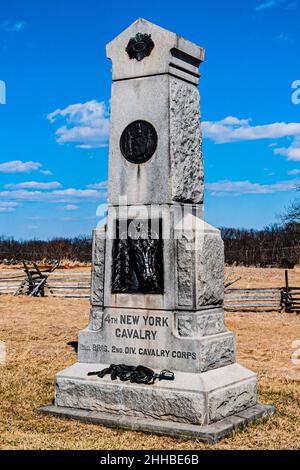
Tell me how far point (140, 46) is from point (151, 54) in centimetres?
17

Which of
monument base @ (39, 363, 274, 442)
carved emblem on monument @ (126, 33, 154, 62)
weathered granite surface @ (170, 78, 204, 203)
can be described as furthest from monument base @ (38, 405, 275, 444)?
carved emblem on monument @ (126, 33, 154, 62)

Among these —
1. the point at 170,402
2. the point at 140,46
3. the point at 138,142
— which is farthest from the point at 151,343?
the point at 140,46

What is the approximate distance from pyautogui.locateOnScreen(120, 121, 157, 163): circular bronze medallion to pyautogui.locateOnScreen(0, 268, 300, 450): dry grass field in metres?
2.98

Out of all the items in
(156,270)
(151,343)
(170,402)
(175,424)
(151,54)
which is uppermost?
(151,54)

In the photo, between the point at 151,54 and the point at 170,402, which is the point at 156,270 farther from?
the point at 151,54

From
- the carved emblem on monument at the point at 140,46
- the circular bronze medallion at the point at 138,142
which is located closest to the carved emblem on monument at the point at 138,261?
the circular bronze medallion at the point at 138,142

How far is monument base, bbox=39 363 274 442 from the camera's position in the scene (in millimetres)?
6070

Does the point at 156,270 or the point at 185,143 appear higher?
the point at 185,143

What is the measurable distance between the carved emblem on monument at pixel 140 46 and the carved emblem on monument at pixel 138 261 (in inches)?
76.1

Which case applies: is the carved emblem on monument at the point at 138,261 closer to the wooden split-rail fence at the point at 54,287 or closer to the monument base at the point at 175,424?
the monument base at the point at 175,424

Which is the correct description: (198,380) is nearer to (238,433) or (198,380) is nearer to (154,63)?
(238,433)

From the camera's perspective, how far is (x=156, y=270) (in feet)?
22.4

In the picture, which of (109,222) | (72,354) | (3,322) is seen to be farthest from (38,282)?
(109,222)

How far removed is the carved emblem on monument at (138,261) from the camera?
22.4 feet
